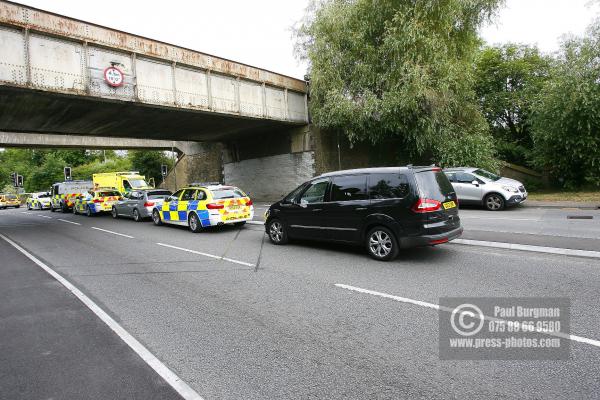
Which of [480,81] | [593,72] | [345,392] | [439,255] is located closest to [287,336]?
[345,392]

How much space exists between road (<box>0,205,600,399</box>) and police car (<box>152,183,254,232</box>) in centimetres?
232

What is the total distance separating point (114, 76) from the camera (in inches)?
587

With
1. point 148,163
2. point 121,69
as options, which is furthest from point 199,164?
point 121,69

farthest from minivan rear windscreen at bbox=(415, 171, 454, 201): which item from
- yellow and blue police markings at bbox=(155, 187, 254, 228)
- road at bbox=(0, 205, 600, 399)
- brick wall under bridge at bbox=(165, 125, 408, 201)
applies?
brick wall under bridge at bbox=(165, 125, 408, 201)

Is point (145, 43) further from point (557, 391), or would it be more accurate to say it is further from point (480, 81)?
point (480, 81)

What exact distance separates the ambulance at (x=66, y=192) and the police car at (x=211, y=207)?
→ 16.6 meters

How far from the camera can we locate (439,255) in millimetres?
7340

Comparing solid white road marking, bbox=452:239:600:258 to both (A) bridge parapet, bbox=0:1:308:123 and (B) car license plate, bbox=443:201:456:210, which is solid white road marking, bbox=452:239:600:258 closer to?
(B) car license plate, bbox=443:201:456:210

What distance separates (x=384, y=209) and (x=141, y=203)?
1269cm

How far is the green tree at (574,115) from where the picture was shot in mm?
16844

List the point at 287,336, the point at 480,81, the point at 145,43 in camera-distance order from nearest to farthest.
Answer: the point at 287,336 → the point at 145,43 → the point at 480,81

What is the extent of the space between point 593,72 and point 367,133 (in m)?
10.5

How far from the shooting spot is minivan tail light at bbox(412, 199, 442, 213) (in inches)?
262

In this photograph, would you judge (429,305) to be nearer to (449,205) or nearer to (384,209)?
(384,209)
